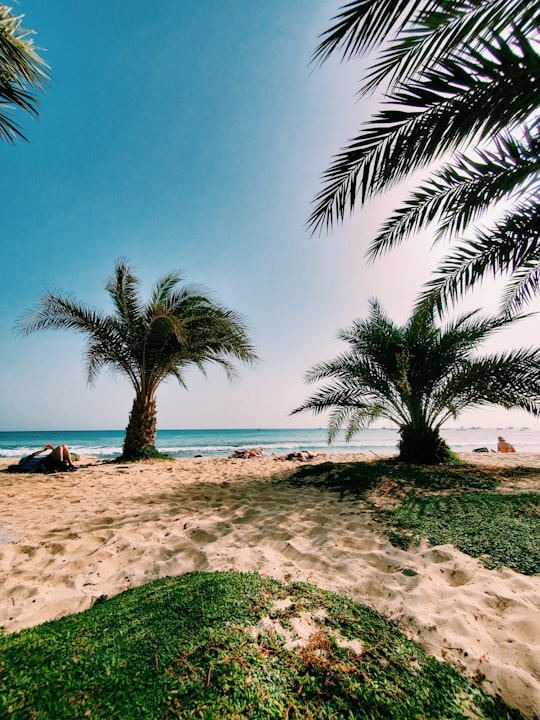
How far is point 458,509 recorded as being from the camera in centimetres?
328

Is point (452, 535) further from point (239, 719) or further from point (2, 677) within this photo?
point (2, 677)

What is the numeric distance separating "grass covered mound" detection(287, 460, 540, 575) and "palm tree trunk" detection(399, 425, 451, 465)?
1.68 m

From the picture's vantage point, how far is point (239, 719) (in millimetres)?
914

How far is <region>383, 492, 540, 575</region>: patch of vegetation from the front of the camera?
2.20 m

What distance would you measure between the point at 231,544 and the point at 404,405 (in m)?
6.41

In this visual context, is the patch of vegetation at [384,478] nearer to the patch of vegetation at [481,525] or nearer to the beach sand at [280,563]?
the beach sand at [280,563]

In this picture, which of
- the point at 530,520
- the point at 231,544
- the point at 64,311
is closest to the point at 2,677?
the point at 231,544

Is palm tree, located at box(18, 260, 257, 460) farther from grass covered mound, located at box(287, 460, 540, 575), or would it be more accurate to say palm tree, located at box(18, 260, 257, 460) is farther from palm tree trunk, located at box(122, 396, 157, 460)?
grass covered mound, located at box(287, 460, 540, 575)

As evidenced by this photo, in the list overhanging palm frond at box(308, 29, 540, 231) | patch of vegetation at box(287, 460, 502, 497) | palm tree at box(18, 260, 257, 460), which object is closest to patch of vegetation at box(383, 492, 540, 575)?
patch of vegetation at box(287, 460, 502, 497)

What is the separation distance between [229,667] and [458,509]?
3164 millimetres

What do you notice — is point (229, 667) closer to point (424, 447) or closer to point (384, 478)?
point (384, 478)

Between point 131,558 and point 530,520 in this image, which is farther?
point 530,520

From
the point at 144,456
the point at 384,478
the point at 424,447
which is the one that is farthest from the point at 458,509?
the point at 144,456

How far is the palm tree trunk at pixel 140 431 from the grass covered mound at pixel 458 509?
5666 mm
